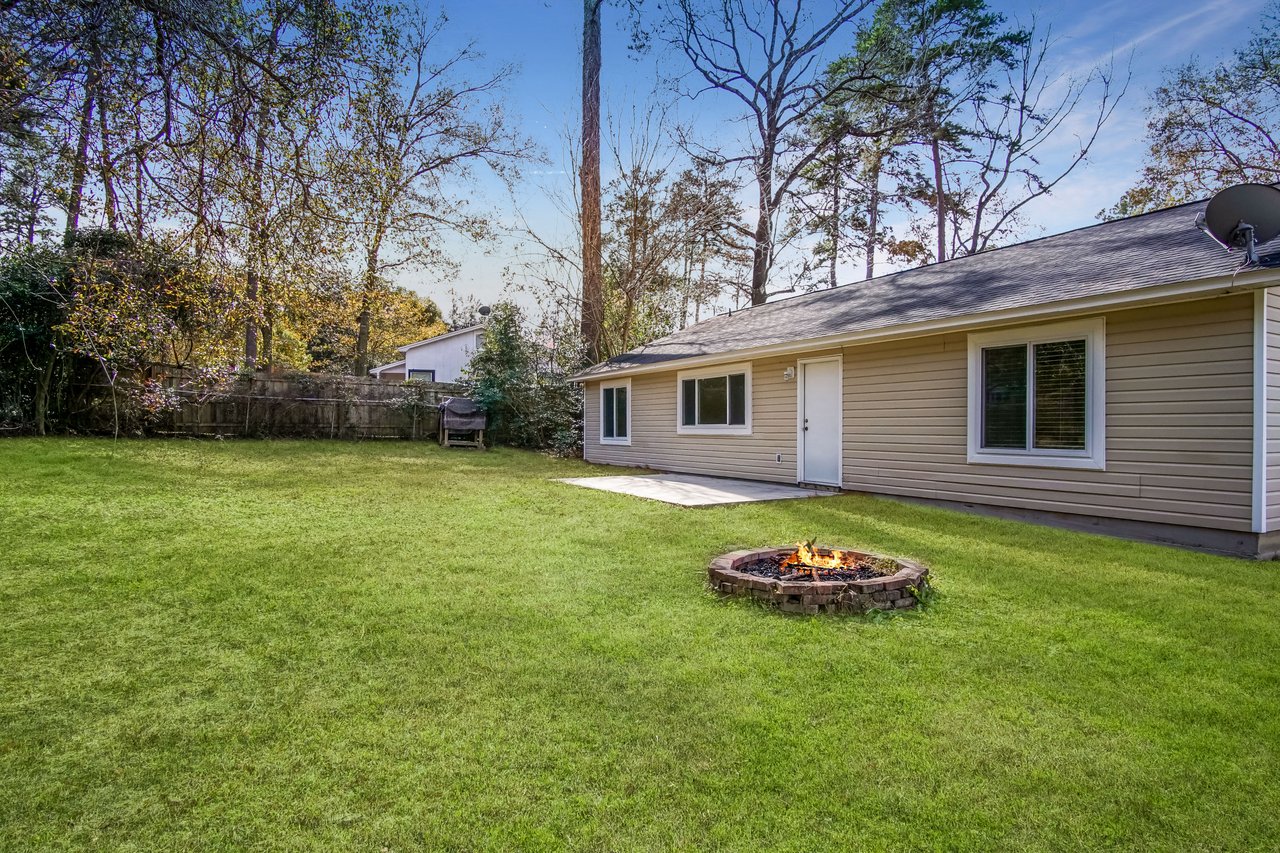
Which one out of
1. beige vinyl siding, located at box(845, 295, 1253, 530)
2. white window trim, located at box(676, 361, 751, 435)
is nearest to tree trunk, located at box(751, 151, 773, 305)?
white window trim, located at box(676, 361, 751, 435)

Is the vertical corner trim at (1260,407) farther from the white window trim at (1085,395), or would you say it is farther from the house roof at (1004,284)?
the white window trim at (1085,395)

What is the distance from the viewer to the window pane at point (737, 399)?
10.0 metres

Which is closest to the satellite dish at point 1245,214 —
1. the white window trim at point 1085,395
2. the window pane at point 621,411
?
the white window trim at point 1085,395

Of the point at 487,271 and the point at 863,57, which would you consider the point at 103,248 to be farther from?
the point at 863,57

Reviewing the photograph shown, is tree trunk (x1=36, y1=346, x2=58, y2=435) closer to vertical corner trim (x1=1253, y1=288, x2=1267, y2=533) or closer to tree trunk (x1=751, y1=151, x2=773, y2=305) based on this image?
vertical corner trim (x1=1253, y1=288, x2=1267, y2=533)

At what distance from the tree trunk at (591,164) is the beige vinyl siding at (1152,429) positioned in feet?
32.3

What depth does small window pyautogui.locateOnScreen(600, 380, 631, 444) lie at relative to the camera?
13070 mm

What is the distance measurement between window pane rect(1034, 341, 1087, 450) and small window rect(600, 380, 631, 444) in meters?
7.88

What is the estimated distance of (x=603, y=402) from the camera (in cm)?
1386

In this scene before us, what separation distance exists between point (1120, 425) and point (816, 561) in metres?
3.93

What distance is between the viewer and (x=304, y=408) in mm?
13711

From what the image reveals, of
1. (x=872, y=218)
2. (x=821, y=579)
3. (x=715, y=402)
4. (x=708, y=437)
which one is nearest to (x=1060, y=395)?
(x=821, y=579)

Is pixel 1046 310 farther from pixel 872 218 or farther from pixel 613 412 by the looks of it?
pixel 872 218

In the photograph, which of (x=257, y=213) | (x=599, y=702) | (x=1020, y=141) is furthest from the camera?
(x=1020, y=141)
